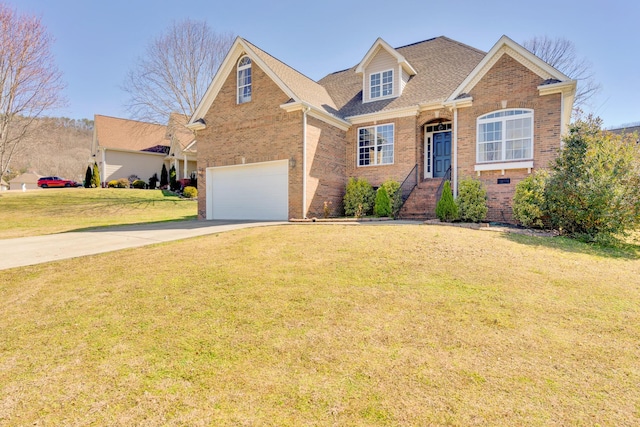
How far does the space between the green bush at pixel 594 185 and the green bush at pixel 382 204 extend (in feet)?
17.8

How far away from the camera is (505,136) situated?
497 inches

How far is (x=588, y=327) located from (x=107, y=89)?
32754mm

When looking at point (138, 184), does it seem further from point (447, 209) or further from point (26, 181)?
point (26, 181)

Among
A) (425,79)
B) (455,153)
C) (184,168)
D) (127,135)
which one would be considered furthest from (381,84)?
(127,135)

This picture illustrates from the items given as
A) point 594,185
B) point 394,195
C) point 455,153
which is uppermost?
point 455,153

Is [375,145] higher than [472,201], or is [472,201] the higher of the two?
[375,145]

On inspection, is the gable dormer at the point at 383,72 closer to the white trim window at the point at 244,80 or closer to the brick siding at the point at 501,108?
the brick siding at the point at 501,108

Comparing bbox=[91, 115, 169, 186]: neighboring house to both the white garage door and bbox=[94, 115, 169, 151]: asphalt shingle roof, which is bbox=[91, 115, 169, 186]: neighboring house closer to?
bbox=[94, 115, 169, 151]: asphalt shingle roof

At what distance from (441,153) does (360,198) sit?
14.0 ft

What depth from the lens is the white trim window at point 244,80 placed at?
50.5ft

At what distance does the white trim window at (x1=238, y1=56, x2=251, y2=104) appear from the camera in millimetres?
15398

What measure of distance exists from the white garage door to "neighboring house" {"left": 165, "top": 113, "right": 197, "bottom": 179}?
14572 mm

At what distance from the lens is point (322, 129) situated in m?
14.9

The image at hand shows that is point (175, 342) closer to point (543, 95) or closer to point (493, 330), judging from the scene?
point (493, 330)
